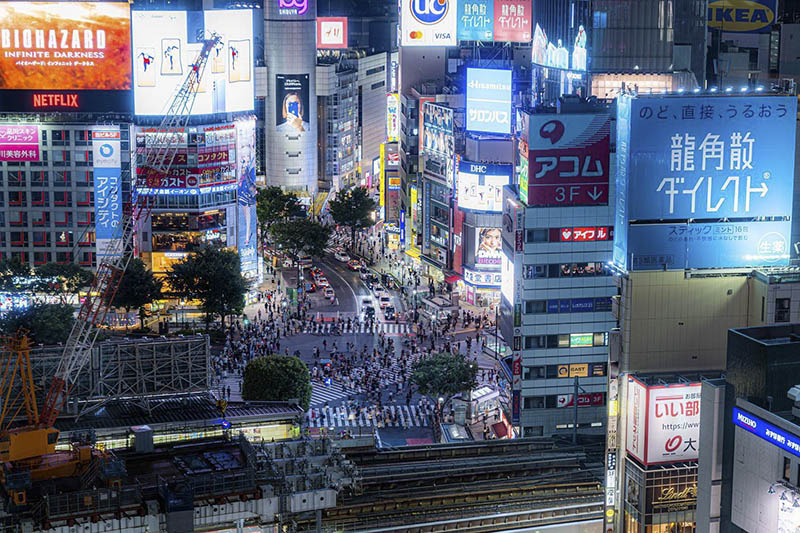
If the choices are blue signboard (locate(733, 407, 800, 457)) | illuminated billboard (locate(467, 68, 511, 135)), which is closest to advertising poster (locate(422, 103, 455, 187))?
illuminated billboard (locate(467, 68, 511, 135))

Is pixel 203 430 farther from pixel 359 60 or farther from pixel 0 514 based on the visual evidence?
pixel 359 60

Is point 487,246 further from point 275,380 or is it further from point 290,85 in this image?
point 290,85

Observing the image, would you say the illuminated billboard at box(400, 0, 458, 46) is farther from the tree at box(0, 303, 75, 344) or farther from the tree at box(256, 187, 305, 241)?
the tree at box(0, 303, 75, 344)

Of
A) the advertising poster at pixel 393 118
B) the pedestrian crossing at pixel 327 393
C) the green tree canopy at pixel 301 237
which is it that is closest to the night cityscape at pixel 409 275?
the green tree canopy at pixel 301 237

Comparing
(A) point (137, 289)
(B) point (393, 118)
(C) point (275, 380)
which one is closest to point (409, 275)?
(B) point (393, 118)

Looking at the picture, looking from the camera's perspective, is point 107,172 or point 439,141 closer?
point 107,172

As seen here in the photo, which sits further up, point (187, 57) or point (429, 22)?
point (429, 22)

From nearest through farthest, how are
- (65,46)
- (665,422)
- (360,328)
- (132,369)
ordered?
1. (665,422)
2. (132,369)
3. (360,328)
4. (65,46)
